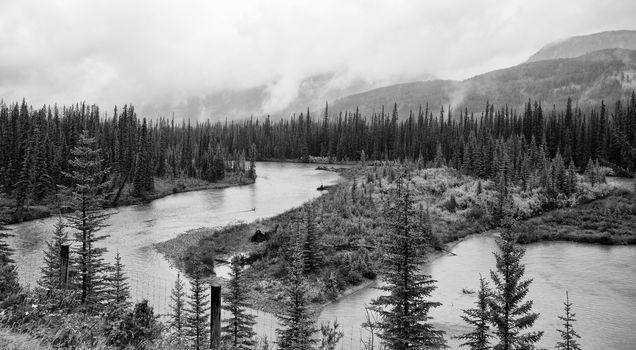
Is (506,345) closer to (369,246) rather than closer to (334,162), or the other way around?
(369,246)

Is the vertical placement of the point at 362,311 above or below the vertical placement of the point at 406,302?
below

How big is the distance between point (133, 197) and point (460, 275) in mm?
57429

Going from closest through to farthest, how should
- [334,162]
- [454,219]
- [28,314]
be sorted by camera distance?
1. [28,314]
2. [454,219]
3. [334,162]

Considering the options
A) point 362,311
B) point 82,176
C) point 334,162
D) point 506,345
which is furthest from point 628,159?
point 334,162

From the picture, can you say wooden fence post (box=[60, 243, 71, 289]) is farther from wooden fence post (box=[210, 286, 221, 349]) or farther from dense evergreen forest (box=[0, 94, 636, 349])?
wooden fence post (box=[210, 286, 221, 349])

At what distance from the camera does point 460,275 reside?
3312 centimetres

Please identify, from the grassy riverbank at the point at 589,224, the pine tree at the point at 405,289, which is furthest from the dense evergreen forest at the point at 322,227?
the grassy riverbank at the point at 589,224

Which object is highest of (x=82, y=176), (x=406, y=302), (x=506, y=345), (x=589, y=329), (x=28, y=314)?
(x=82, y=176)

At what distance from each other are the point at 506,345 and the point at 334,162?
14190 centimetres

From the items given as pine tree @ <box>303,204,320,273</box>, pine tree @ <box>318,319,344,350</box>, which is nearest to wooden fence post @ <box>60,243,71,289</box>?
pine tree @ <box>318,319,344,350</box>

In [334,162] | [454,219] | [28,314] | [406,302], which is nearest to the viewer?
[28,314]

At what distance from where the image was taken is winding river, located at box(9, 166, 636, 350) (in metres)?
24.1

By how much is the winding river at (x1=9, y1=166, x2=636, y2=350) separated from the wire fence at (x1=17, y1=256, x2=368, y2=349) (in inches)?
2.4

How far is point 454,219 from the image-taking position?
50.3 m
